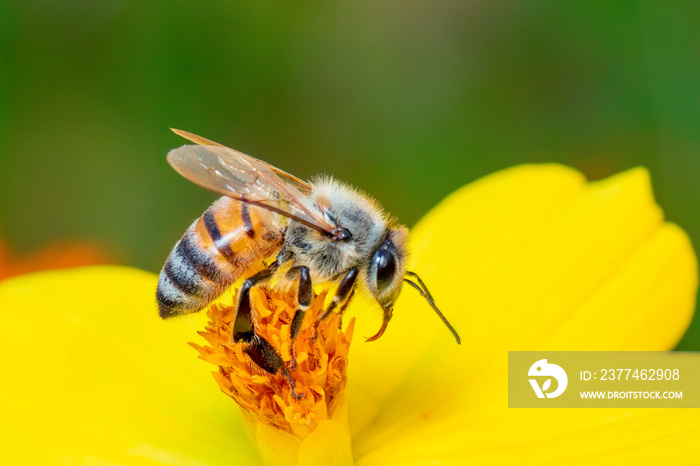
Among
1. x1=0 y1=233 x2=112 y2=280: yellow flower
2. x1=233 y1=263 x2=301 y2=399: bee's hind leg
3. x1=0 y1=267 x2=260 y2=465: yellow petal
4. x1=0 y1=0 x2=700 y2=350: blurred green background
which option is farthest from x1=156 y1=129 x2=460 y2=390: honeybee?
x1=0 y1=0 x2=700 y2=350: blurred green background

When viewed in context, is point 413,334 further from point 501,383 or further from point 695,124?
point 695,124

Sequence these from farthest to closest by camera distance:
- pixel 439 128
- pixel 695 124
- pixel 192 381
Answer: pixel 439 128 < pixel 695 124 < pixel 192 381

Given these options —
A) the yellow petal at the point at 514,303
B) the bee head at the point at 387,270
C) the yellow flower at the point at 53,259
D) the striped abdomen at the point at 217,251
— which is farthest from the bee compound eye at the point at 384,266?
the yellow flower at the point at 53,259

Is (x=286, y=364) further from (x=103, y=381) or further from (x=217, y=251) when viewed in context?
(x=103, y=381)

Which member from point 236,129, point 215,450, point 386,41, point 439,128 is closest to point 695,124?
point 439,128

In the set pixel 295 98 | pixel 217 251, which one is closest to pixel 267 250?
pixel 217 251
